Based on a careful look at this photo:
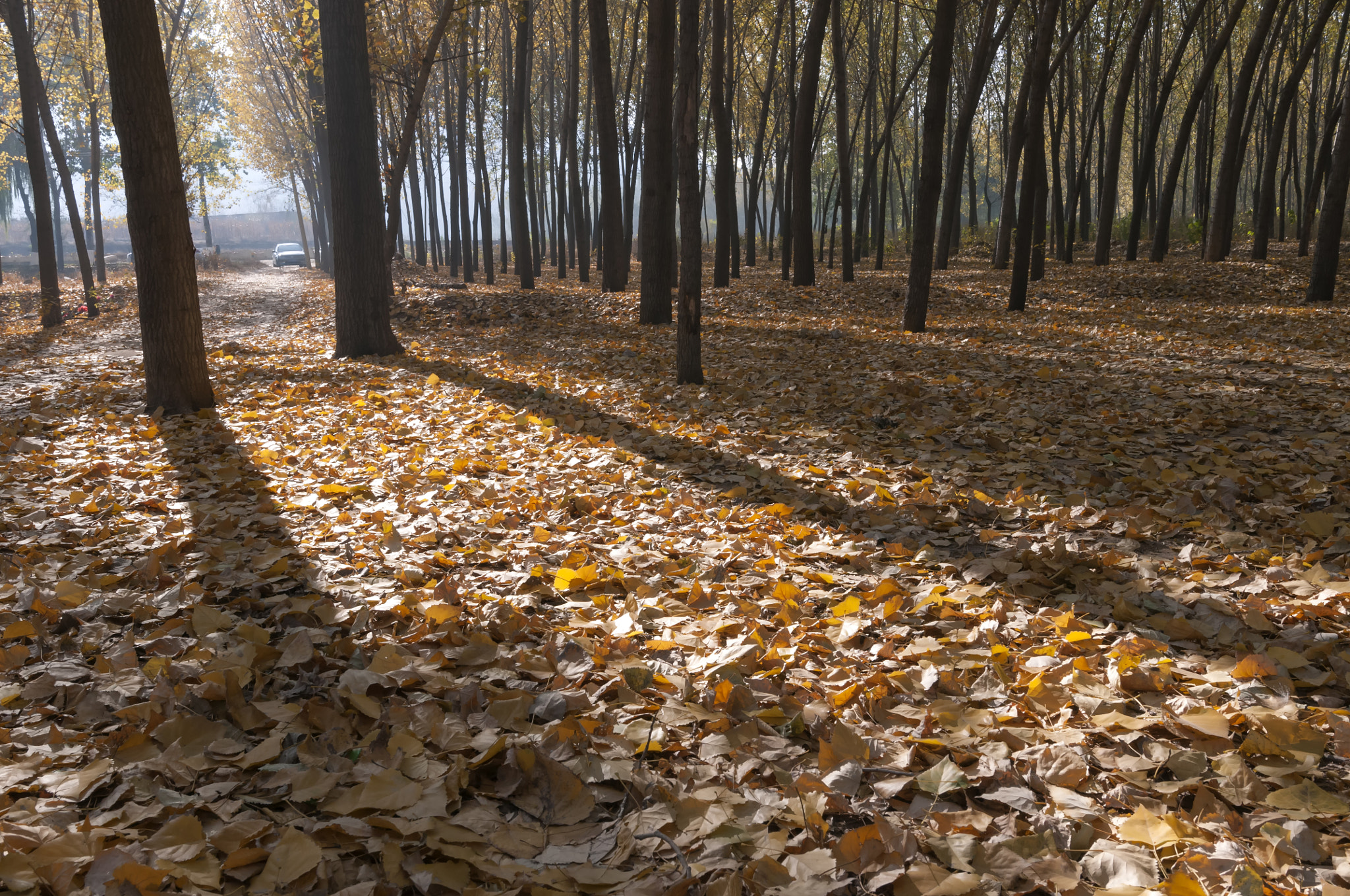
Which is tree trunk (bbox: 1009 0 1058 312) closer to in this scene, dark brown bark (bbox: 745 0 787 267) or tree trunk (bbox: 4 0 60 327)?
dark brown bark (bbox: 745 0 787 267)

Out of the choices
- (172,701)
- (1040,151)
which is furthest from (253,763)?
(1040,151)

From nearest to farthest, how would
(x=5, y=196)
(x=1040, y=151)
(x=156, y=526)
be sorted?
1. (x=156, y=526)
2. (x=1040, y=151)
3. (x=5, y=196)

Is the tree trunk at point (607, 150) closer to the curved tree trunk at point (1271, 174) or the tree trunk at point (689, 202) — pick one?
the tree trunk at point (689, 202)

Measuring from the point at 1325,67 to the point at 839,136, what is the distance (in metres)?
25.0

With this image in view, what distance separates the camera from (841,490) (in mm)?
4141

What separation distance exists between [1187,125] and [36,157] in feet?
69.2

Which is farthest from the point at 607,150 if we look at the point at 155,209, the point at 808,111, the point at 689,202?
the point at 155,209

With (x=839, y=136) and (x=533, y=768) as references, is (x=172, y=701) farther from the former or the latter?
(x=839, y=136)

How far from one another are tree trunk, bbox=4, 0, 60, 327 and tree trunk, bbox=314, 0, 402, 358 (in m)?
7.39

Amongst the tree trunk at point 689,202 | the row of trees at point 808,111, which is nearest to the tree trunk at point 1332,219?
the row of trees at point 808,111

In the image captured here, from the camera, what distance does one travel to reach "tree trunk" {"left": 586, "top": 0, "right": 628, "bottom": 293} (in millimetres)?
11641

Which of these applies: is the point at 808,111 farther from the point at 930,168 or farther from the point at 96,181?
the point at 96,181

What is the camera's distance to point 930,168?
927cm

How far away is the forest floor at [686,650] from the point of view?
152 cm
